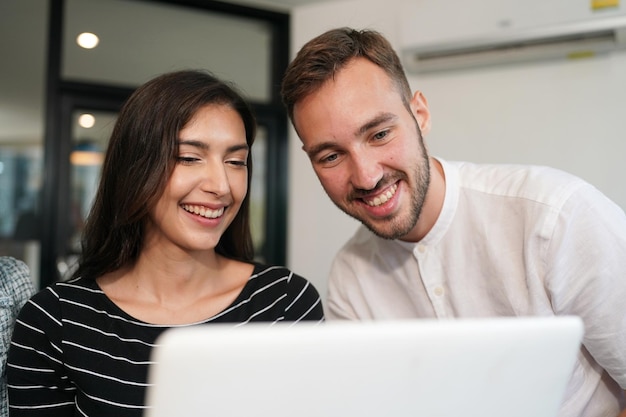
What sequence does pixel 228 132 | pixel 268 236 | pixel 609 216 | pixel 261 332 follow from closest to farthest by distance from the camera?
pixel 261 332 < pixel 609 216 < pixel 228 132 < pixel 268 236

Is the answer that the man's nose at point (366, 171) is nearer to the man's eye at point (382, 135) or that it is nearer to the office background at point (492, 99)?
the man's eye at point (382, 135)

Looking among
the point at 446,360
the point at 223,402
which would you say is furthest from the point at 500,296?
the point at 223,402

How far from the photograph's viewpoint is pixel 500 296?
1.35m

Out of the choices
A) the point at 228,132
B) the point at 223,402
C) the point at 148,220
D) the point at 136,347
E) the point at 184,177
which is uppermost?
the point at 228,132

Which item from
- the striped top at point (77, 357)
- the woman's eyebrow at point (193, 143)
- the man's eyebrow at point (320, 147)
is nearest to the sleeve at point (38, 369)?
the striped top at point (77, 357)

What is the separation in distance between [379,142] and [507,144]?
1956 millimetres

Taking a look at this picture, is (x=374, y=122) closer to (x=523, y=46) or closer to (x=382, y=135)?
(x=382, y=135)

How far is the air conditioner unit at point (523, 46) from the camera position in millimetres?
2693

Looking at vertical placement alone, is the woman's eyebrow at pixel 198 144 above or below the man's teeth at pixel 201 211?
above

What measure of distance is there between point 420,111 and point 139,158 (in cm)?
71

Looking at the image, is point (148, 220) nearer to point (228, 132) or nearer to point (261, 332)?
point (228, 132)

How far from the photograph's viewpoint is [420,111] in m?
1.49

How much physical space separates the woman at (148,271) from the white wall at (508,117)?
196 centimetres

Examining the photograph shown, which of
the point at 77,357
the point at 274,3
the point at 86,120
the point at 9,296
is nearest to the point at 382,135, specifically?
the point at 77,357
